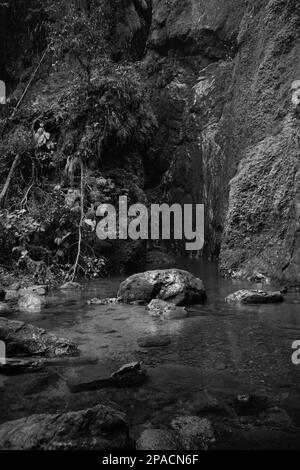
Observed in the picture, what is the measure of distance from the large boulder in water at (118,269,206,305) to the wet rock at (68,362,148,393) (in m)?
2.85

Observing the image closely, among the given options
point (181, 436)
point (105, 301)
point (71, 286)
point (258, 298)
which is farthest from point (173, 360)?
point (71, 286)

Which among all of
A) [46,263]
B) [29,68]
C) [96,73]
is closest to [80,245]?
[46,263]

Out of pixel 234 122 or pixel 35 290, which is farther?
pixel 234 122

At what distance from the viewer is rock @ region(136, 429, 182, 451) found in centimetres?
241

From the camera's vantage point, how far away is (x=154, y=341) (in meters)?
4.54

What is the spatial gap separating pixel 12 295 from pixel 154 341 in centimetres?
343

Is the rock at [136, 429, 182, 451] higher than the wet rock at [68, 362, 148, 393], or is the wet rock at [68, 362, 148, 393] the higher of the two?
the wet rock at [68, 362, 148, 393]

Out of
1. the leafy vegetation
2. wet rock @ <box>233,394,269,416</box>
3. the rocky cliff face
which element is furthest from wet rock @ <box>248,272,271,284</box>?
wet rock @ <box>233,394,269,416</box>

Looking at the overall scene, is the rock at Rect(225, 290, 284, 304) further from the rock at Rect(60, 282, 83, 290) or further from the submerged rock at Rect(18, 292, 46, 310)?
the rock at Rect(60, 282, 83, 290)

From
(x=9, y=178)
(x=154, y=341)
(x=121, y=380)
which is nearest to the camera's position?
(x=121, y=380)

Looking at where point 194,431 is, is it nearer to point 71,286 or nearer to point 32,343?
point 32,343

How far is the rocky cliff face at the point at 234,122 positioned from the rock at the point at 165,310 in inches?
104

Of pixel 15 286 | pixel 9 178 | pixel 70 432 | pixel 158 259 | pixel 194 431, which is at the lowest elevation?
pixel 194 431

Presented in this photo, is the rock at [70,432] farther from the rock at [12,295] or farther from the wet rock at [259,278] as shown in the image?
the wet rock at [259,278]
